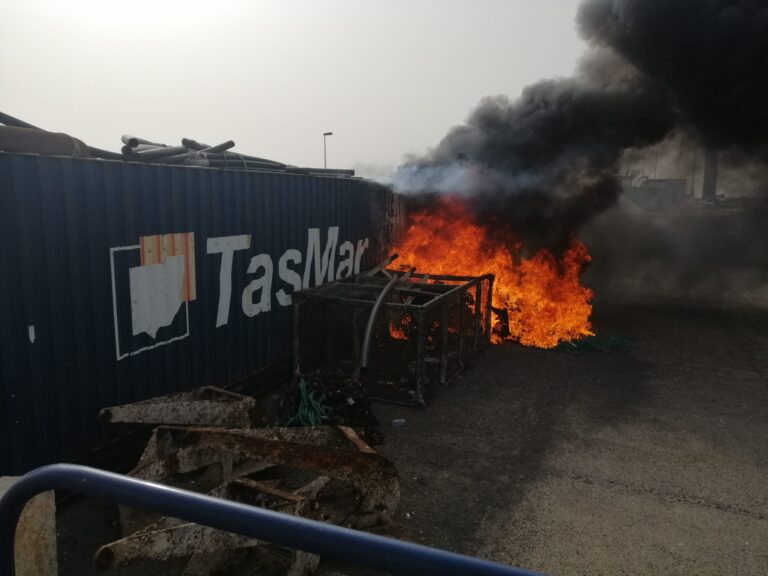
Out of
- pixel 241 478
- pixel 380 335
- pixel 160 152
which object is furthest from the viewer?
pixel 380 335

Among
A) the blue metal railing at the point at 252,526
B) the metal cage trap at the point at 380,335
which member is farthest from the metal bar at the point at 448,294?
the blue metal railing at the point at 252,526

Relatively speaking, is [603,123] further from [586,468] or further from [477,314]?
[586,468]

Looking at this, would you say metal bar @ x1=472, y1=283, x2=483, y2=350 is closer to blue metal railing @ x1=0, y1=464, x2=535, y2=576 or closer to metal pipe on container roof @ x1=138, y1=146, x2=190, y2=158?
metal pipe on container roof @ x1=138, y1=146, x2=190, y2=158

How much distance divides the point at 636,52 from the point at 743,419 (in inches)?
372

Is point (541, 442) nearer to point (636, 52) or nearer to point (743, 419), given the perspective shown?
point (743, 419)

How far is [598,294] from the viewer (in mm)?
16703

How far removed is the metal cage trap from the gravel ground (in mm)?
434

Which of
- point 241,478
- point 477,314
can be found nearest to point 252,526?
point 241,478

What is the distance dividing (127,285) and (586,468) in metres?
5.22

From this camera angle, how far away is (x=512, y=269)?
38.9 ft

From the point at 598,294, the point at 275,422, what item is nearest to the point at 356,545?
the point at 275,422

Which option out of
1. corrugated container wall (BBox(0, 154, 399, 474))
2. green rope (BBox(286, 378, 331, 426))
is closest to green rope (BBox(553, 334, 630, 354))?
corrugated container wall (BBox(0, 154, 399, 474))

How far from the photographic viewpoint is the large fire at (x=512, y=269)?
36.1 feet

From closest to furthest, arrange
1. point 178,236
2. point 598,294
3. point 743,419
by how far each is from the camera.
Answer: point 178,236 → point 743,419 → point 598,294
